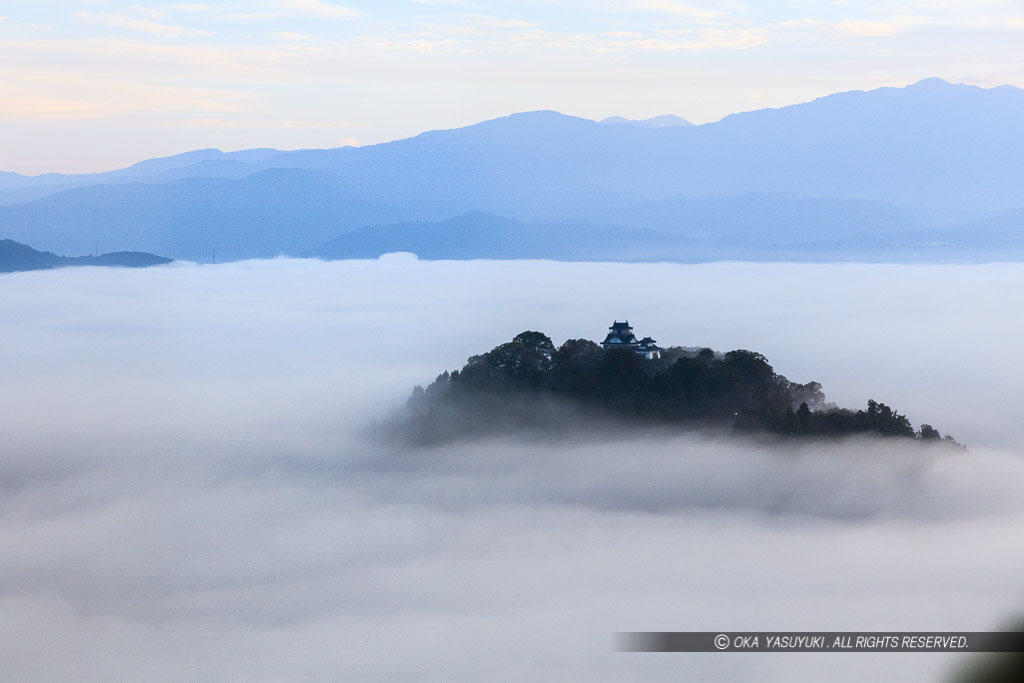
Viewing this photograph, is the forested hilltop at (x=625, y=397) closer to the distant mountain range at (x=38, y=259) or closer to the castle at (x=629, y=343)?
the castle at (x=629, y=343)

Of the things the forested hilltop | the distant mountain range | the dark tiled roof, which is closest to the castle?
the dark tiled roof

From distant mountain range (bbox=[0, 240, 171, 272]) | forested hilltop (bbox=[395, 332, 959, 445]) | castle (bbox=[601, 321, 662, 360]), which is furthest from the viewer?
distant mountain range (bbox=[0, 240, 171, 272])

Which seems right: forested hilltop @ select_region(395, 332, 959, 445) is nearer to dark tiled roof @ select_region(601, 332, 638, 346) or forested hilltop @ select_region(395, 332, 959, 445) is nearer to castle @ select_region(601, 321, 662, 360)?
castle @ select_region(601, 321, 662, 360)

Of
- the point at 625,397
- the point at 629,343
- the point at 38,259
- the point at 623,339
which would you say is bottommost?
the point at 625,397

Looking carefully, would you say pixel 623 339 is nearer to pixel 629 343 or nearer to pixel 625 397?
pixel 629 343

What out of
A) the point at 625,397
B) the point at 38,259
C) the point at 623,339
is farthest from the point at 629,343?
the point at 38,259

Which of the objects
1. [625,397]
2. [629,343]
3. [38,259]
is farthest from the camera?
[38,259]
